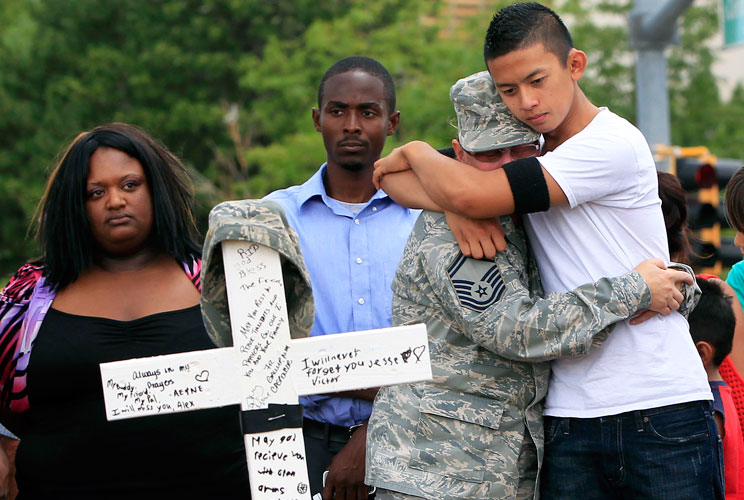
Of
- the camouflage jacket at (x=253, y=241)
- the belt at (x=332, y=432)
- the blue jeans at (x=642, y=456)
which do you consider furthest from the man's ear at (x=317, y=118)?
the blue jeans at (x=642, y=456)

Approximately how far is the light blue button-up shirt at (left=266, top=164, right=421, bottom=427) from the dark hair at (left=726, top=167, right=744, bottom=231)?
4.69 ft

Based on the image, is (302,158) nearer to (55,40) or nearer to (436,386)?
(55,40)

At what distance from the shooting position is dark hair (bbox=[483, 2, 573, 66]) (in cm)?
297

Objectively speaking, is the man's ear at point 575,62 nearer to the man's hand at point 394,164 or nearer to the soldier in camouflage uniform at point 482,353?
the soldier in camouflage uniform at point 482,353

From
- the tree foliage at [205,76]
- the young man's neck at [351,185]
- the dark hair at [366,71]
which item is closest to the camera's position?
the young man's neck at [351,185]

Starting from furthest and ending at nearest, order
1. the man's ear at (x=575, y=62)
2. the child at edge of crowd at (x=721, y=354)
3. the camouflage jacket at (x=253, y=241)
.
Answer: the child at edge of crowd at (x=721, y=354) < the man's ear at (x=575, y=62) < the camouflage jacket at (x=253, y=241)

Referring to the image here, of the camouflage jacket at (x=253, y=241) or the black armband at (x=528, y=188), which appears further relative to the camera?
the black armband at (x=528, y=188)

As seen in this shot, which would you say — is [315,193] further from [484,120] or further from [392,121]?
[484,120]

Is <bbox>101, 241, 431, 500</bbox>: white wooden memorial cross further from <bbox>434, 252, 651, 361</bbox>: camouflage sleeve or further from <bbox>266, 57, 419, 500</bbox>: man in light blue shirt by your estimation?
<bbox>266, 57, 419, 500</bbox>: man in light blue shirt

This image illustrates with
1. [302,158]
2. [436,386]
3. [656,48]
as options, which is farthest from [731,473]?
[302,158]

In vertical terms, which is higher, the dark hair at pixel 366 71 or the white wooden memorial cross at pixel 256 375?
the dark hair at pixel 366 71

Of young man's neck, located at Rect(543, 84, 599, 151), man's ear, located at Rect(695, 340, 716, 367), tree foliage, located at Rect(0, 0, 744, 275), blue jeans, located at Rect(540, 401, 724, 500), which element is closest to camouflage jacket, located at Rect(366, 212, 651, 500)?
blue jeans, located at Rect(540, 401, 724, 500)

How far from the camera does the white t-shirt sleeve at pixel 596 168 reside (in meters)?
2.86

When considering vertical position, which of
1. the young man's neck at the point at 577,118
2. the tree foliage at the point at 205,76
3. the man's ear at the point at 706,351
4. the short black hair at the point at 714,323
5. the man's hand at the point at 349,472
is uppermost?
the tree foliage at the point at 205,76
